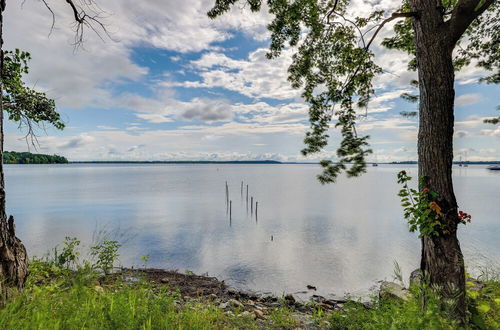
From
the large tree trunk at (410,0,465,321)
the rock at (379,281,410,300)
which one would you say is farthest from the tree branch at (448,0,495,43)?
the rock at (379,281,410,300)

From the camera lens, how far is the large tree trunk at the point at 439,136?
4105mm

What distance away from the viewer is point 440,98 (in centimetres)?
421

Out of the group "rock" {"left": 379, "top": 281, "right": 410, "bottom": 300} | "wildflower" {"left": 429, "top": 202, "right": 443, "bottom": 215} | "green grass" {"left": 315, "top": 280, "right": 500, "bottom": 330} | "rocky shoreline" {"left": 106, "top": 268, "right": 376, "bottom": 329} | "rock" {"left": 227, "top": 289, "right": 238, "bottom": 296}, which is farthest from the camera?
"rock" {"left": 227, "top": 289, "right": 238, "bottom": 296}

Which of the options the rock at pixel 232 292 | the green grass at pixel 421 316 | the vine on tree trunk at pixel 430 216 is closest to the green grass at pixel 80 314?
the green grass at pixel 421 316

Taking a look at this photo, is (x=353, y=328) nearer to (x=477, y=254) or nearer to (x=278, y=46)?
(x=278, y=46)

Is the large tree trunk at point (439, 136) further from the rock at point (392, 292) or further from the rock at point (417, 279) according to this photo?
the rock at point (392, 292)

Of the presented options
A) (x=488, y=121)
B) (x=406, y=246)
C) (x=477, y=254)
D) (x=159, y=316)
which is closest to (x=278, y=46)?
(x=159, y=316)

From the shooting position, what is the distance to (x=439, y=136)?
4211 millimetres

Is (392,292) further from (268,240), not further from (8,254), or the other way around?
(268,240)

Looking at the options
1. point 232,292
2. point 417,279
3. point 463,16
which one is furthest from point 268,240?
point 463,16

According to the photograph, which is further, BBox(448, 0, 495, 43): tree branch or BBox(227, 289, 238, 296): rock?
BBox(227, 289, 238, 296): rock

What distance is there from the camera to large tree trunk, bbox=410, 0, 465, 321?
4105mm

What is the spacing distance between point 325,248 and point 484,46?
44.7 ft

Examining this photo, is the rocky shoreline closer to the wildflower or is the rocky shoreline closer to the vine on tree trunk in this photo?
the vine on tree trunk
